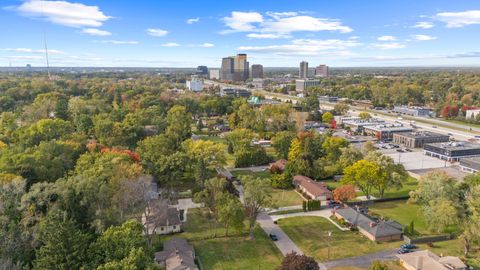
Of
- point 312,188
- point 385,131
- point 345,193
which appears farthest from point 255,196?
point 385,131

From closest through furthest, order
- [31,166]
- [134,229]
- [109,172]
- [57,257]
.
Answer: [57,257]
[134,229]
[109,172]
[31,166]

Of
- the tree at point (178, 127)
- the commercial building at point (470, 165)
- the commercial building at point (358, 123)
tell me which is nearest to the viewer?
the commercial building at point (470, 165)

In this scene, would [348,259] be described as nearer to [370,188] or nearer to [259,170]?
[370,188]

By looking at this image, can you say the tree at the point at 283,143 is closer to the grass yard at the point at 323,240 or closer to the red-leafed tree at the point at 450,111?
the grass yard at the point at 323,240

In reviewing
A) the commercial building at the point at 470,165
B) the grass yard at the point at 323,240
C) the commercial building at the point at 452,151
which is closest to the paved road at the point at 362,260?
the grass yard at the point at 323,240

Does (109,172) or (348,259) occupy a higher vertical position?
(109,172)

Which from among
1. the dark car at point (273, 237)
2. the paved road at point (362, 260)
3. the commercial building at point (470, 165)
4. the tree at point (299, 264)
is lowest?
the paved road at point (362, 260)

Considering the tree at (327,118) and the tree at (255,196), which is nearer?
the tree at (255,196)

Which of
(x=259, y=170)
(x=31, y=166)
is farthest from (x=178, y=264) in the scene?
(x=259, y=170)
